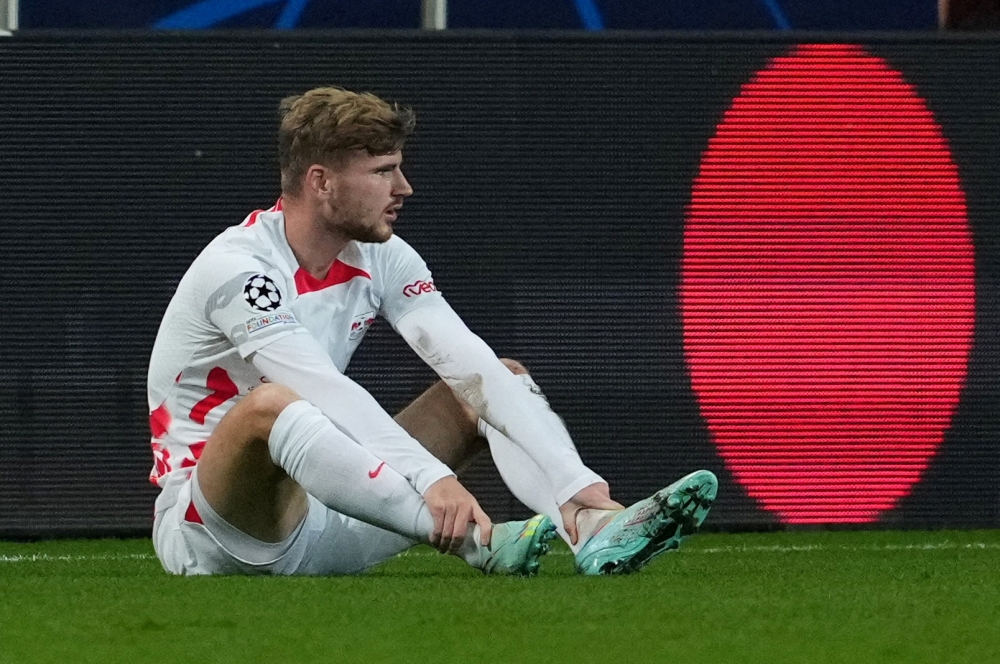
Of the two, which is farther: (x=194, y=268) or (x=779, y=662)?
(x=194, y=268)

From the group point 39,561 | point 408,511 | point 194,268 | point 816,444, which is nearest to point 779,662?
point 408,511

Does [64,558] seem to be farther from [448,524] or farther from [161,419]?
[448,524]

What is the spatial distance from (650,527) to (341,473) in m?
0.56

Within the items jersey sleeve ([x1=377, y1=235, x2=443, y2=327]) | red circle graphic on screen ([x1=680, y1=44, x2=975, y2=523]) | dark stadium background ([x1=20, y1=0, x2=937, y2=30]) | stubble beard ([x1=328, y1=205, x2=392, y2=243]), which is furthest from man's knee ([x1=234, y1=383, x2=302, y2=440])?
dark stadium background ([x1=20, y1=0, x2=937, y2=30])

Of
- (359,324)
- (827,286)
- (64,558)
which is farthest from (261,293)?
(827,286)

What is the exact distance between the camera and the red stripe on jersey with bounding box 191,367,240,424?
141 inches

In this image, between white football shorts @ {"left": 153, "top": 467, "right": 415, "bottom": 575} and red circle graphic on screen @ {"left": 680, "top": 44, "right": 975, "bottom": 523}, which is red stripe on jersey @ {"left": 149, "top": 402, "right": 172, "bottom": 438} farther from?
red circle graphic on screen @ {"left": 680, "top": 44, "right": 975, "bottom": 523}

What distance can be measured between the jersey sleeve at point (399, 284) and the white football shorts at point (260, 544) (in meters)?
0.47

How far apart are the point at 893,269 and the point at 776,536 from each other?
2.87 feet

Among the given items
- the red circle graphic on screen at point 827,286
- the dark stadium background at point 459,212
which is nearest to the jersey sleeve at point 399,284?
the dark stadium background at point 459,212

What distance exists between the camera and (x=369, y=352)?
538cm

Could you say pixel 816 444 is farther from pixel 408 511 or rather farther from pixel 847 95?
pixel 408 511

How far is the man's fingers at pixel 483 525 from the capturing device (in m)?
3.20

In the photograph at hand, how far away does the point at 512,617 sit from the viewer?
2.76 metres
